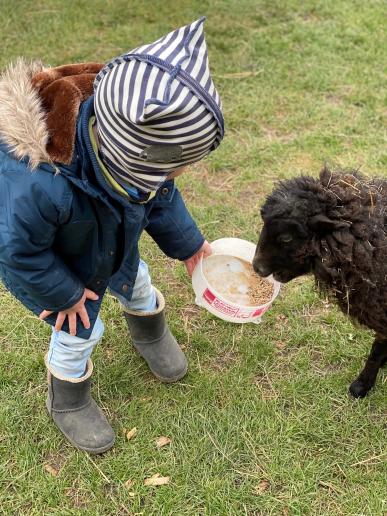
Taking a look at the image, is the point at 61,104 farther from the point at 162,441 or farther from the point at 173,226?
the point at 162,441

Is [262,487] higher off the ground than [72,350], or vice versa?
[72,350]

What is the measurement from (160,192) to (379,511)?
1623 millimetres

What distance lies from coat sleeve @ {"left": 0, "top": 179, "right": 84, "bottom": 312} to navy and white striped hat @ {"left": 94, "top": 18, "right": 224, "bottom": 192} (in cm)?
30

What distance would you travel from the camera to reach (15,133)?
72.8 inches

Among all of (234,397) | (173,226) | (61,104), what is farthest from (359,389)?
(61,104)

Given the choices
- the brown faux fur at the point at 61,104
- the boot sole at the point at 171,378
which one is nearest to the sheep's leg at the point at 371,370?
the boot sole at the point at 171,378

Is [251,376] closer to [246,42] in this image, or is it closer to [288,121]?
[288,121]

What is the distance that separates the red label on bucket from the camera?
2684 millimetres

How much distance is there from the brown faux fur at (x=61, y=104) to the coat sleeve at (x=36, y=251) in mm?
156

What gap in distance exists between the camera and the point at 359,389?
2.73 meters

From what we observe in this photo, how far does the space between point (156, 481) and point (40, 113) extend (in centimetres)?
160

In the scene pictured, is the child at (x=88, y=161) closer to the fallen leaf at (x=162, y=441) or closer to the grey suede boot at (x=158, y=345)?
the grey suede boot at (x=158, y=345)

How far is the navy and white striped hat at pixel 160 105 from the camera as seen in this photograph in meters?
1.65

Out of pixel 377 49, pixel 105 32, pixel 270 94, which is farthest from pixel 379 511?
pixel 105 32
